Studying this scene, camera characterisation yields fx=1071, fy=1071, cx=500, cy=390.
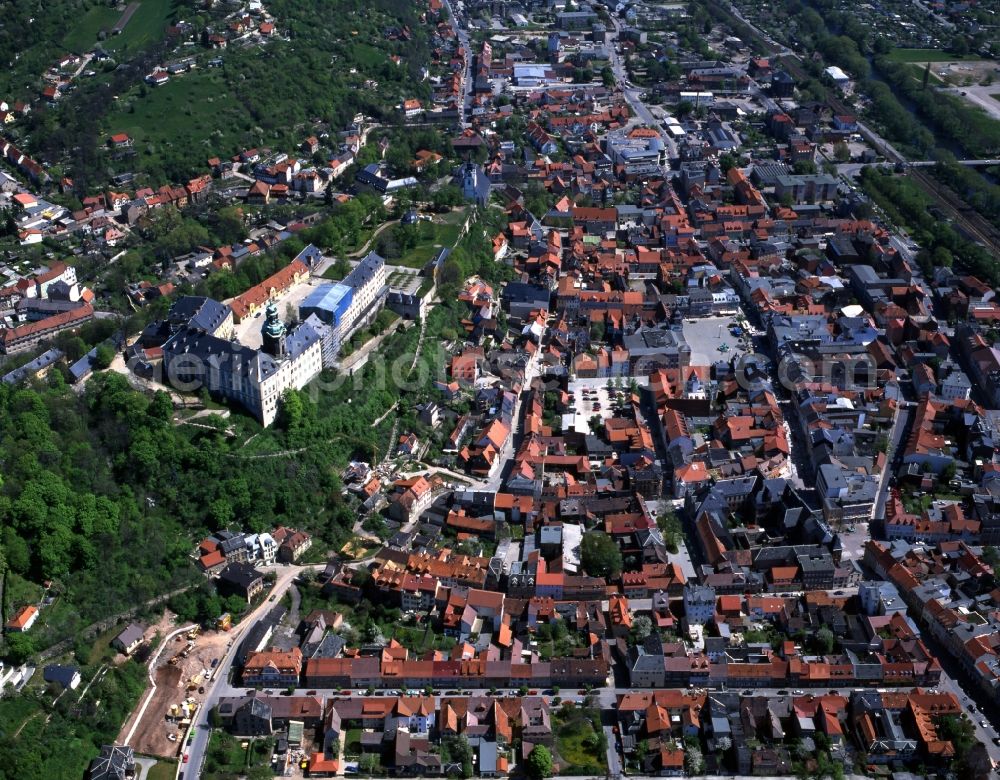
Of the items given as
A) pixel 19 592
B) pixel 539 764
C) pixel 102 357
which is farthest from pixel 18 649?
pixel 539 764

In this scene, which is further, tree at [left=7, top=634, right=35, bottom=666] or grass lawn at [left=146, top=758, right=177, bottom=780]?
tree at [left=7, top=634, right=35, bottom=666]

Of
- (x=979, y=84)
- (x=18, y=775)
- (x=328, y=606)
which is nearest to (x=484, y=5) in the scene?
(x=979, y=84)

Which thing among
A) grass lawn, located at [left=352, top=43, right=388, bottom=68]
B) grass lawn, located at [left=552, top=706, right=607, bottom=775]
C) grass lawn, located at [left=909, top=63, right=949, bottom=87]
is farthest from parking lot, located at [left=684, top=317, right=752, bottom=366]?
grass lawn, located at [left=909, top=63, right=949, bottom=87]

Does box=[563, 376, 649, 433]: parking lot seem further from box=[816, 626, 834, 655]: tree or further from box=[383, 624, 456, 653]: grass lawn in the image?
box=[816, 626, 834, 655]: tree

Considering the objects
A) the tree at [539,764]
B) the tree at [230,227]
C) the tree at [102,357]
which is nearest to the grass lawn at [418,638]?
the tree at [539,764]

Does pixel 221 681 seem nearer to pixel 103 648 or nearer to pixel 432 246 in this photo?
pixel 103 648

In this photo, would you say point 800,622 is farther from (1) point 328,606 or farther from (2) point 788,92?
(2) point 788,92
